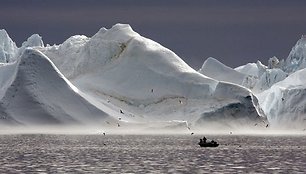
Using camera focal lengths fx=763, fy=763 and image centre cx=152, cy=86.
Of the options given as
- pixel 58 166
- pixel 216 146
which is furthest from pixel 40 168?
pixel 216 146

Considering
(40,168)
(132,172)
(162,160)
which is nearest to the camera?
(132,172)

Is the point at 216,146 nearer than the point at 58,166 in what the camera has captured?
No

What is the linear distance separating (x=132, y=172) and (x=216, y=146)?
79.4 m

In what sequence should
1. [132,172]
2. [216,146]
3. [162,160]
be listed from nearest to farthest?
1. [132,172]
2. [162,160]
3. [216,146]

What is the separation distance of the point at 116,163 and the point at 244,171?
1926 centimetres

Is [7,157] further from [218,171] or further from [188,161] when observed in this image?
[218,171]

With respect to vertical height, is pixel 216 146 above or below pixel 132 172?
above

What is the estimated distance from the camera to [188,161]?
99500mm

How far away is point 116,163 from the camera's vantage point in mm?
94812

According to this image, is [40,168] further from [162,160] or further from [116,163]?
[162,160]


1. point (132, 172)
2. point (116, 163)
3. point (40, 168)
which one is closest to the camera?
point (132, 172)

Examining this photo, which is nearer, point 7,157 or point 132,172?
point 132,172

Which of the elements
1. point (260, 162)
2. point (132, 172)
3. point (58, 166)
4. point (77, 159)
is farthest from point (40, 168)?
point (260, 162)

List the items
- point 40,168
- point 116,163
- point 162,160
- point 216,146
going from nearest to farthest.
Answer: point 40,168 → point 116,163 → point 162,160 → point 216,146
